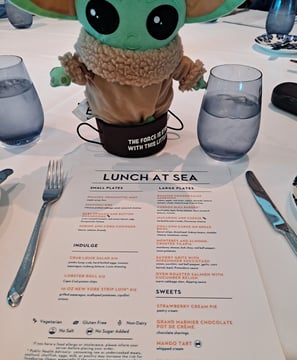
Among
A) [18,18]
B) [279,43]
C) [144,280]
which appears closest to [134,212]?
[144,280]

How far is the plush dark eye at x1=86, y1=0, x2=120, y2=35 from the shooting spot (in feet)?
1.39

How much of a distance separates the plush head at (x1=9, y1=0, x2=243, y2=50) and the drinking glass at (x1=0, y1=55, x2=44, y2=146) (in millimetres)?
128

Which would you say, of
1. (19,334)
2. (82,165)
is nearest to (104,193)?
(82,165)

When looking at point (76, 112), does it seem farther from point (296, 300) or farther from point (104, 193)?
point (296, 300)

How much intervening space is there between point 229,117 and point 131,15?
0.65 ft

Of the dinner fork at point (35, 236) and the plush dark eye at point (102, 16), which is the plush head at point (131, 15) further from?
the dinner fork at point (35, 236)

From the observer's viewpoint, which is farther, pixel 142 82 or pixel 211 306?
pixel 142 82

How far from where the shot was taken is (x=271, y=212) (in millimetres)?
434

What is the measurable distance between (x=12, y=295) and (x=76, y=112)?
317 millimetres

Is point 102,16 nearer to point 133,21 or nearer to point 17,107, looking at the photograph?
point 133,21

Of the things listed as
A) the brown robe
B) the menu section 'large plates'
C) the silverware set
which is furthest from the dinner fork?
the menu section 'large plates'

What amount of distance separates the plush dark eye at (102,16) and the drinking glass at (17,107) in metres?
0.18

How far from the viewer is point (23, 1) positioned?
0.45 meters

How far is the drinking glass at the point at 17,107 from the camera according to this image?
1.79ft
